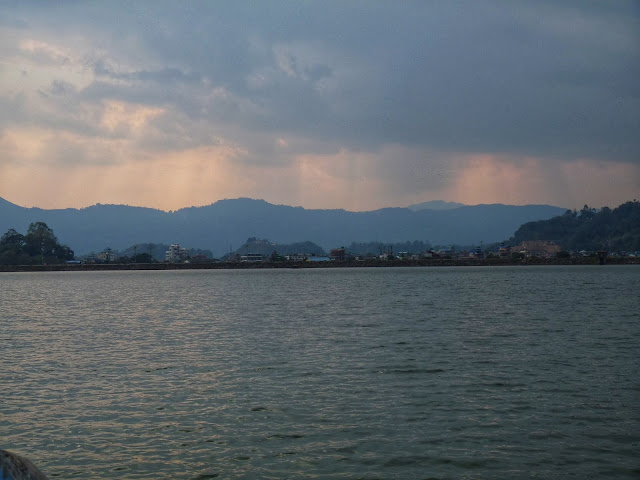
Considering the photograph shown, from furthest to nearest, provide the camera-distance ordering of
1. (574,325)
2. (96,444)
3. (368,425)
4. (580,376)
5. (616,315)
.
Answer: (616,315)
(574,325)
(580,376)
(368,425)
(96,444)

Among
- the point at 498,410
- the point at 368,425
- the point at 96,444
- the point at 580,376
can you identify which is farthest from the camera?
the point at 580,376

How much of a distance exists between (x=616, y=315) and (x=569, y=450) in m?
39.4

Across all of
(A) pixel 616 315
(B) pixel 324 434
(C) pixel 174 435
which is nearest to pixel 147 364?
(C) pixel 174 435

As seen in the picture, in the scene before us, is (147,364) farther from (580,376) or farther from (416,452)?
(580,376)

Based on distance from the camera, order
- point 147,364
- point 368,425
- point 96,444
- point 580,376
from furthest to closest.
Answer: point 147,364 → point 580,376 → point 368,425 → point 96,444

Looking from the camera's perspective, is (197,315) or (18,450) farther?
(197,315)

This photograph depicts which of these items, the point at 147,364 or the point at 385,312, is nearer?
the point at 147,364

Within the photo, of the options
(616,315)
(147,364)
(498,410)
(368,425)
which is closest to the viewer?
(368,425)

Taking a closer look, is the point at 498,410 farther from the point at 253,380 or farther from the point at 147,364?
the point at 147,364

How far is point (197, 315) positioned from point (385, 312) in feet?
57.3

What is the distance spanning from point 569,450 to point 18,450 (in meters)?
13.6

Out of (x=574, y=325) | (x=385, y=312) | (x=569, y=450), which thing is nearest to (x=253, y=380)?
(x=569, y=450)

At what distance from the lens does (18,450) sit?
49.5 feet

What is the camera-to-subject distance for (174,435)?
16266mm
